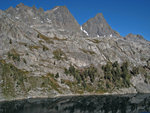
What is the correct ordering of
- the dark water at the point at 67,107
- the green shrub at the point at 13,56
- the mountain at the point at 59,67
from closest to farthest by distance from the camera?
1. the dark water at the point at 67,107
2. the mountain at the point at 59,67
3. the green shrub at the point at 13,56

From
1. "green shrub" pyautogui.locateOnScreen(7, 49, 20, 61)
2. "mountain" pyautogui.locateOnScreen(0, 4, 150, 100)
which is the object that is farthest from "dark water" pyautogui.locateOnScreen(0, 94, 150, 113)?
"green shrub" pyautogui.locateOnScreen(7, 49, 20, 61)

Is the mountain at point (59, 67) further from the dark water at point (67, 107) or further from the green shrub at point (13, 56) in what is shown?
the dark water at point (67, 107)

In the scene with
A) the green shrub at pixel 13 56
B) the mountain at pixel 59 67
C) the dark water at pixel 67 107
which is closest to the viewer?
the dark water at pixel 67 107

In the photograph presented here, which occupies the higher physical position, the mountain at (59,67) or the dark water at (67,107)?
the mountain at (59,67)

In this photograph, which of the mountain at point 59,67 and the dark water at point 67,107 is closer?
the dark water at point 67,107

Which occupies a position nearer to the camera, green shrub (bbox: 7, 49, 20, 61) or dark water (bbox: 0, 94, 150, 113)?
dark water (bbox: 0, 94, 150, 113)

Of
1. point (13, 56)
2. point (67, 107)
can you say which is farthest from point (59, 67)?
point (67, 107)

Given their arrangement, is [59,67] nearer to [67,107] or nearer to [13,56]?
[13,56]

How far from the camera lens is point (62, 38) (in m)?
176

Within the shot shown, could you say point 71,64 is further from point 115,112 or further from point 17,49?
point 115,112

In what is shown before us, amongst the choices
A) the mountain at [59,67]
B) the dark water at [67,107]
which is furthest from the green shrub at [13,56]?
the dark water at [67,107]

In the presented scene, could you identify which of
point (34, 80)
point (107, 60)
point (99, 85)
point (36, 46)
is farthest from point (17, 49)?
point (107, 60)

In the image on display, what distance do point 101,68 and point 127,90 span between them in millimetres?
27784

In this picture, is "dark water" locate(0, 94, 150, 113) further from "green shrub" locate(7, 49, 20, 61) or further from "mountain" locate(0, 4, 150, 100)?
"green shrub" locate(7, 49, 20, 61)
